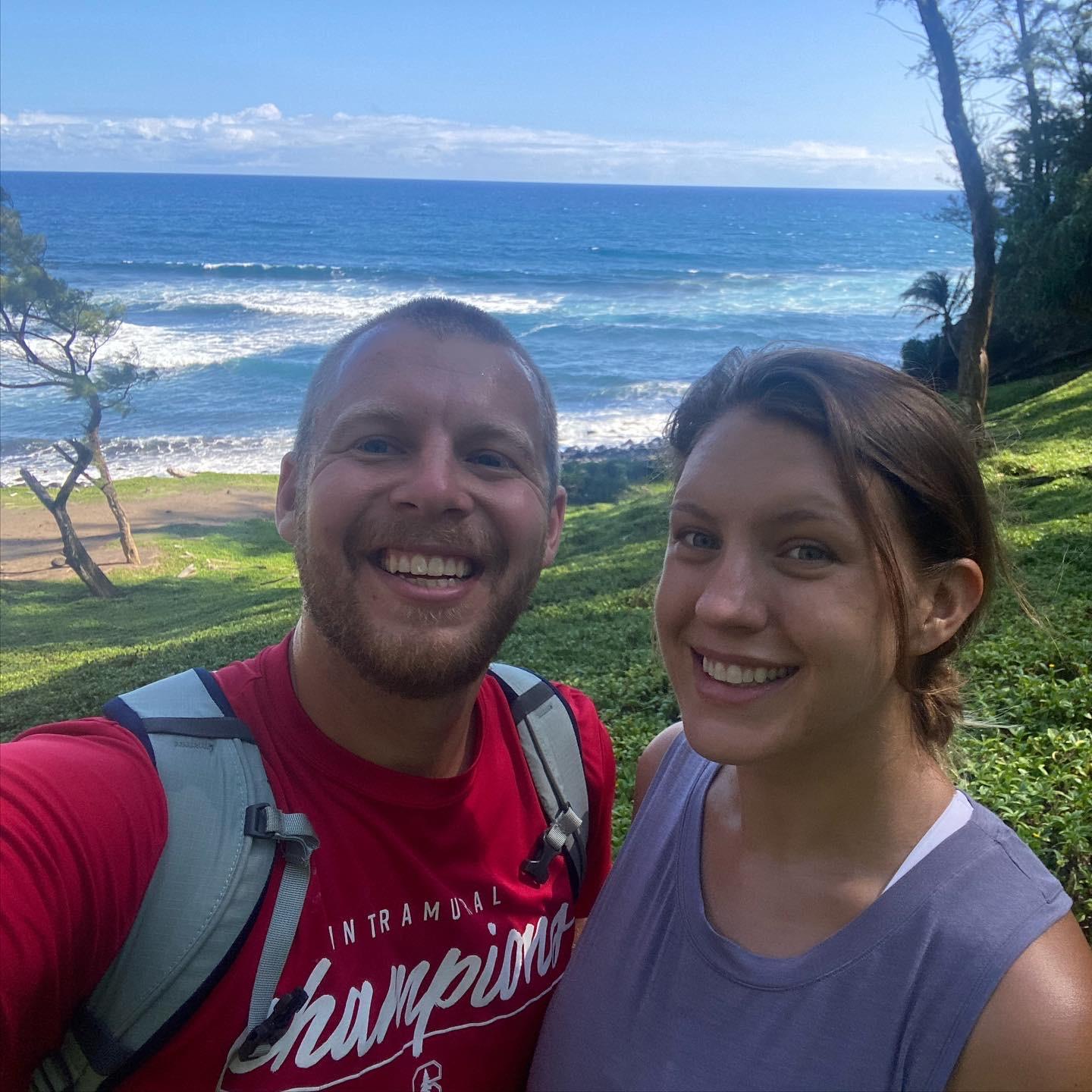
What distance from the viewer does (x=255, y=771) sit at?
175cm

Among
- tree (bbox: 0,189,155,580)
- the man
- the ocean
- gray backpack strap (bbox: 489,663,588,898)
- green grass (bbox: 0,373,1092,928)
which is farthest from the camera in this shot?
the ocean

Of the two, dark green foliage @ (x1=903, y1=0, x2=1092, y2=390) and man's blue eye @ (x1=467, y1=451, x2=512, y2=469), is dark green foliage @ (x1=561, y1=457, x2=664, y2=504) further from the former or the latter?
man's blue eye @ (x1=467, y1=451, x2=512, y2=469)

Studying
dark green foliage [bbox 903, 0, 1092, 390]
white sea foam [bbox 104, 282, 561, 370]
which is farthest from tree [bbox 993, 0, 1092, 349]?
white sea foam [bbox 104, 282, 561, 370]

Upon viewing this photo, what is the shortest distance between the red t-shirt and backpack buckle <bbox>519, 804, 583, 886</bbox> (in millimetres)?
23

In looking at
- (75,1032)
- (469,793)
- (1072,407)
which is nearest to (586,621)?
(469,793)

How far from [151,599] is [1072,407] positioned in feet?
47.9

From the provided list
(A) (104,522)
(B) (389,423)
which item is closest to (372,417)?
(B) (389,423)

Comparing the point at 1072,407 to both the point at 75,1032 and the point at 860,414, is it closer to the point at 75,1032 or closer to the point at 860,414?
the point at 860,414

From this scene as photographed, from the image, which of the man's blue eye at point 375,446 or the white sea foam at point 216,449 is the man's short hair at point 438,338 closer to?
the man's blue eye at point 375,446

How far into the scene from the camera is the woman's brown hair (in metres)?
1.64

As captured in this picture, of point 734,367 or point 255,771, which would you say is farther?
point 734,367

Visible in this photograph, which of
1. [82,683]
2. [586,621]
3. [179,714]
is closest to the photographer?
[179,714]

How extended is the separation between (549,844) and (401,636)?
1.83 ft

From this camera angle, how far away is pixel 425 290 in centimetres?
5697
